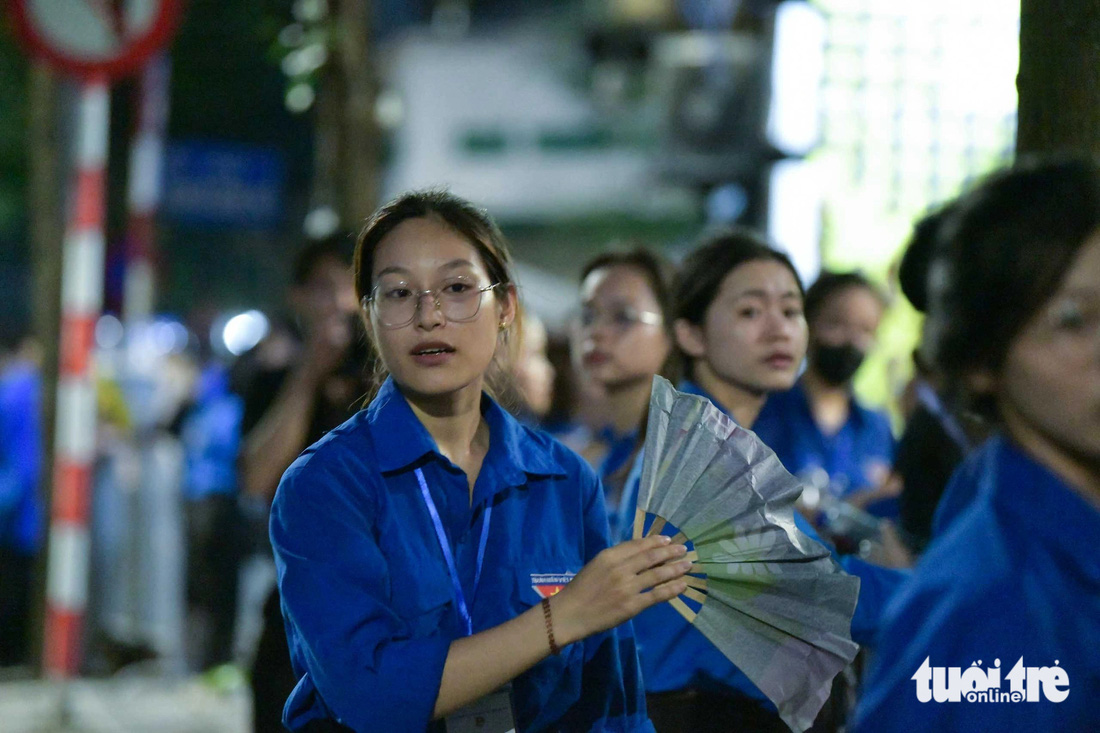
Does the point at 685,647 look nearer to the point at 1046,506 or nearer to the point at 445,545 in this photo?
the point at 445,545

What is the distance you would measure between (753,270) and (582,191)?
72.5ft

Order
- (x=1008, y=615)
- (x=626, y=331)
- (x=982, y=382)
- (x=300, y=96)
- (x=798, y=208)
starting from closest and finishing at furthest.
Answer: (x=1008, y=615) < (x=982, y=382) < (x=626, y=331) < (x=300, y=96) < (x=798, y=208)

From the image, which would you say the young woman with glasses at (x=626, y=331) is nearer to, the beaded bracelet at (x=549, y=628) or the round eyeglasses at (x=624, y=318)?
the round eyeglasses at (x=624, y=318)

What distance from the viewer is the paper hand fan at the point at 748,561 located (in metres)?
2.19

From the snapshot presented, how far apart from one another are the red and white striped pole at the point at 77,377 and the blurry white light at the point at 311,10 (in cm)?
167

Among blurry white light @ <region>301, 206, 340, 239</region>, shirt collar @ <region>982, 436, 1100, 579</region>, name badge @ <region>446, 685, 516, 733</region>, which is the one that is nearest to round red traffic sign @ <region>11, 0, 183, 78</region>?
blurry white light @ <region>301, 206, 340, 239</region>

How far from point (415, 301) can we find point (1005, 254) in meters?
1.14

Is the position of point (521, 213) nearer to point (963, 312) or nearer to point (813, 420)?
point (813, 420)

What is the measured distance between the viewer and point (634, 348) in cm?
443

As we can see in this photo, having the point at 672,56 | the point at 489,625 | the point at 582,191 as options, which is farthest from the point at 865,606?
the point at 582,191

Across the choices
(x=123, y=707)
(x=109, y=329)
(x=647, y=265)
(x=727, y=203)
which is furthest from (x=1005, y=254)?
(x=109, y=329)

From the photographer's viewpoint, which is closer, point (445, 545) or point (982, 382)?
point (982, 382)

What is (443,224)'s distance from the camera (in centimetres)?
254

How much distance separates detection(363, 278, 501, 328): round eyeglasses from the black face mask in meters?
3.36
